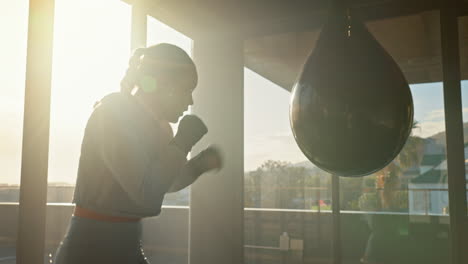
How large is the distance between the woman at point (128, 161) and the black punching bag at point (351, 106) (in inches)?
14.8

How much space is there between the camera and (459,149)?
2.77 m

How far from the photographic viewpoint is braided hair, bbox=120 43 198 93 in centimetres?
105

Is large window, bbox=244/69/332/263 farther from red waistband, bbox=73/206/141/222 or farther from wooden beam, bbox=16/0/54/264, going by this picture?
red waistband, bbox=73/206/141/222

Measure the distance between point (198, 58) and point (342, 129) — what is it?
10.0ft

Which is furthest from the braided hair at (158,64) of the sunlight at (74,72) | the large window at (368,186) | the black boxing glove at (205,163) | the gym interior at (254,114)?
the large window at (368,186)

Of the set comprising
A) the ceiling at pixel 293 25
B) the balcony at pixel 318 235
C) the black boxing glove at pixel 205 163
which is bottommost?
the balcony at pixel 318 235

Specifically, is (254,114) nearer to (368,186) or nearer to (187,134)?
(368,186)

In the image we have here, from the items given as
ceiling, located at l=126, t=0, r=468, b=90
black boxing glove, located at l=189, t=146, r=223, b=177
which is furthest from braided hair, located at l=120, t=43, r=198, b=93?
ceiling, located at l=126, t=0, r=468, b=90

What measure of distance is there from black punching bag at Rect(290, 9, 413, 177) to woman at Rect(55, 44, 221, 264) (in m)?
0.38

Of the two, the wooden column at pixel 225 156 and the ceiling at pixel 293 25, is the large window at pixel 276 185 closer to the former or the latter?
the wooden column at pixel 225 156

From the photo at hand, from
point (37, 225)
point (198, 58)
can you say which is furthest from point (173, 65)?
point (198, 58)

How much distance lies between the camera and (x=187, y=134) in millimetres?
1157

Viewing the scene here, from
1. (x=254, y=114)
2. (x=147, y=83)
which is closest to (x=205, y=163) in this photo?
(x=147, y=83)

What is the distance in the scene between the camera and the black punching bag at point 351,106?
71 centimetres
